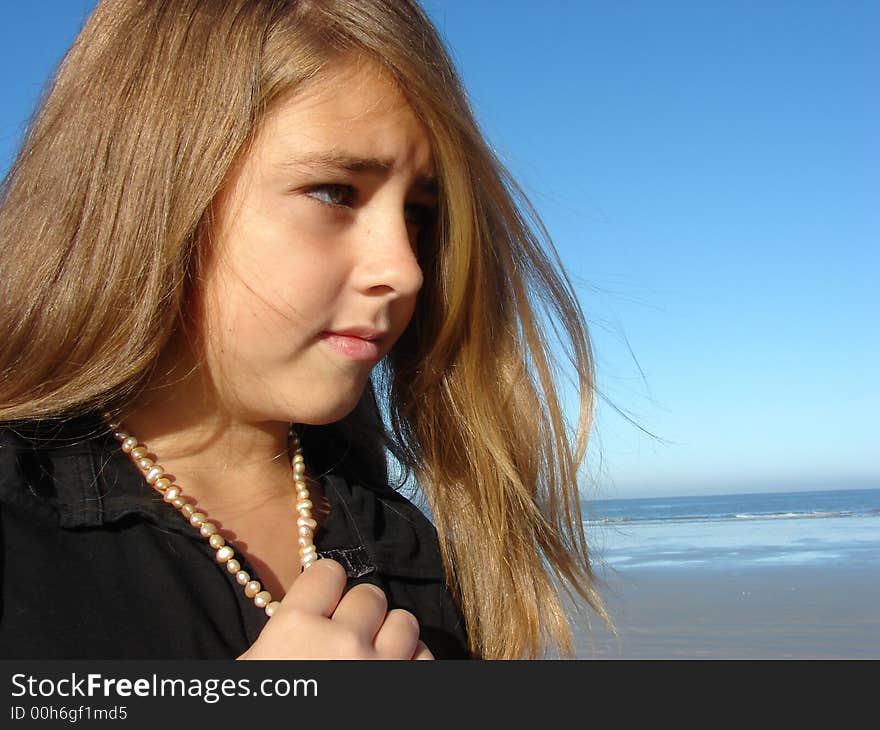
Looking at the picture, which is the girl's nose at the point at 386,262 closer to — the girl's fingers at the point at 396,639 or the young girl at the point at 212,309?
the young girl at the point at 212,309

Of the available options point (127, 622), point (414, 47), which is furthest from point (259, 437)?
point (414, 47)

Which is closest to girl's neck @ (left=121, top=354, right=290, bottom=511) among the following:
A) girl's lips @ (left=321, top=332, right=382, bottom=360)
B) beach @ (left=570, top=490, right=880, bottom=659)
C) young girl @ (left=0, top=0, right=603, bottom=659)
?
young girl @ (left=0, top=0, right=603, bottom=659)

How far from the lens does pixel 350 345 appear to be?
4.55 ft

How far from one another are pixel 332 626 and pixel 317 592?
0.06m

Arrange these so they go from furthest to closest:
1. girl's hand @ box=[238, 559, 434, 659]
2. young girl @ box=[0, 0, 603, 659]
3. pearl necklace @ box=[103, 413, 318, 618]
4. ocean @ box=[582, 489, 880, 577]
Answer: ocean @ box=[582, 489, 880, 577]
pearl necklace @ box=[103, 413, 318, 618]
young girl @ box=[0, 0, 603, 659]
girl's hand @ box=[238, 559, 434, 659]

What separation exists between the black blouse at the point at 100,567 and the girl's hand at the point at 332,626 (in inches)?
7.2

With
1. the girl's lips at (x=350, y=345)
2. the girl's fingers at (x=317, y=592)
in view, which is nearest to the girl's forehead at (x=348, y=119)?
the girl's lips at (x=350, y=345)

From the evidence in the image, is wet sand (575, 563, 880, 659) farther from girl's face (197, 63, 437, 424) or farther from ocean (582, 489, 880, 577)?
girl's face (197, 63, 437, 424)

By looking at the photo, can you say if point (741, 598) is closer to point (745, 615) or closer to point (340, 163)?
point (745, 615)

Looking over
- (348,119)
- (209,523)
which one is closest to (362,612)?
(209,523)

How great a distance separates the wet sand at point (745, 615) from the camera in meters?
4.95

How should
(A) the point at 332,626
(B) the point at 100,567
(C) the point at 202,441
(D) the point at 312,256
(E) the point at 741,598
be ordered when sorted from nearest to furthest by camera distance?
1. (A) the point at 332,626
2. (B) the point at 100,567
3. (D) the point at 312,256
4. (C) the point at 202,441
5. (E) the point at 741,598

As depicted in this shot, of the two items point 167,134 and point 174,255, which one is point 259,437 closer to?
point 174,255

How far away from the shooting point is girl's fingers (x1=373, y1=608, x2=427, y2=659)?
1.07m
